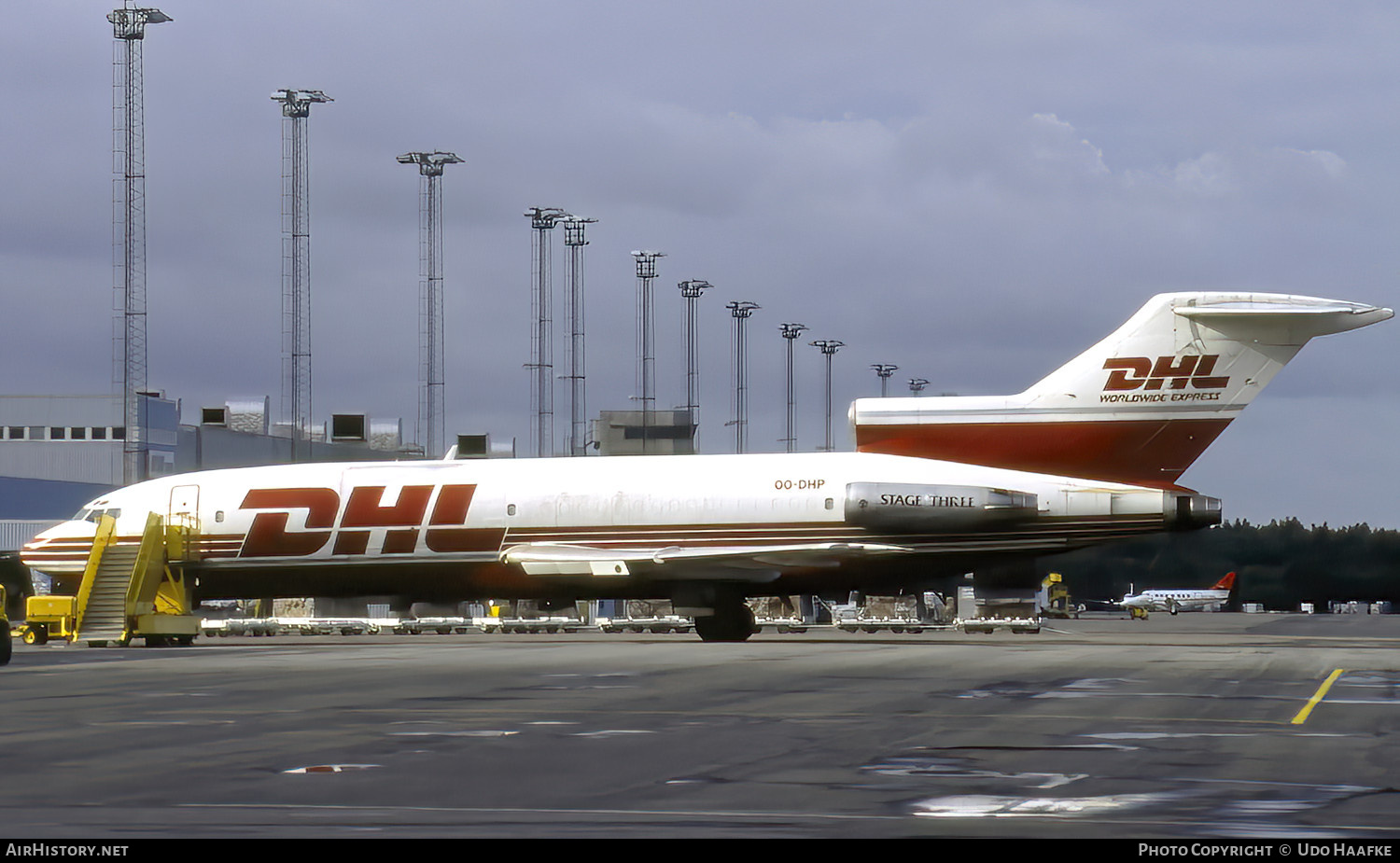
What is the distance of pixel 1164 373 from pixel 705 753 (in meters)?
26.0

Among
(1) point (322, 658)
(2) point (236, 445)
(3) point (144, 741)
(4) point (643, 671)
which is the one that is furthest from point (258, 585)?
(2) point (236, 445)

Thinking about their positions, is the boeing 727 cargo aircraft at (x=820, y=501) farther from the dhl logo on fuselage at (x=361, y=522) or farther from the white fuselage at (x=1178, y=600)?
the white fuselage at (x=1178, y=600)

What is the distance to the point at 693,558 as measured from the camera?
37656mm

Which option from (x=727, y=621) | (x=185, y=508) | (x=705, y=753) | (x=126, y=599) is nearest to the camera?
(x=705, y=753)

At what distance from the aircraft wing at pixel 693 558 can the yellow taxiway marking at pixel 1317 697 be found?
43.1 feet

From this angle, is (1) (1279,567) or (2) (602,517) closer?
(2) (602,517)

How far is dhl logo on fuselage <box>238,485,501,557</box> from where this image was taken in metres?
39.3

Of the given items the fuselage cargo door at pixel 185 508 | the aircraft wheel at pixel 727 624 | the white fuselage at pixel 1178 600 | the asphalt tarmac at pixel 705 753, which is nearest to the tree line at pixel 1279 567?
the white fuselage at pixel 1178 600

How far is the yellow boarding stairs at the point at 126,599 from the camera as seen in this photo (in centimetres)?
4022

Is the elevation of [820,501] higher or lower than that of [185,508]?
higher

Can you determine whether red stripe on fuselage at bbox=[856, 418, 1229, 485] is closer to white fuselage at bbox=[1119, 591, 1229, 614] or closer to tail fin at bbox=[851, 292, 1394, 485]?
tail fin at bbox=[851, 292, 1394, 485]

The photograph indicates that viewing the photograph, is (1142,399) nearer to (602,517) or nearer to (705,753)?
(602,517)

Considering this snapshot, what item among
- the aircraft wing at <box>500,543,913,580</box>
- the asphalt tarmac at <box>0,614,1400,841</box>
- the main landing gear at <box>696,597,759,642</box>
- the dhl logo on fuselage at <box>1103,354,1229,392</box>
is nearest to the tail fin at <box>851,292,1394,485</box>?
the dhl logo on fuselage at <box>1103,354,1229,392</box>

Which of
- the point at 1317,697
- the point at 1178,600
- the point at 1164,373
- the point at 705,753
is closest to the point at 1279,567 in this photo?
the point at 1178,600
